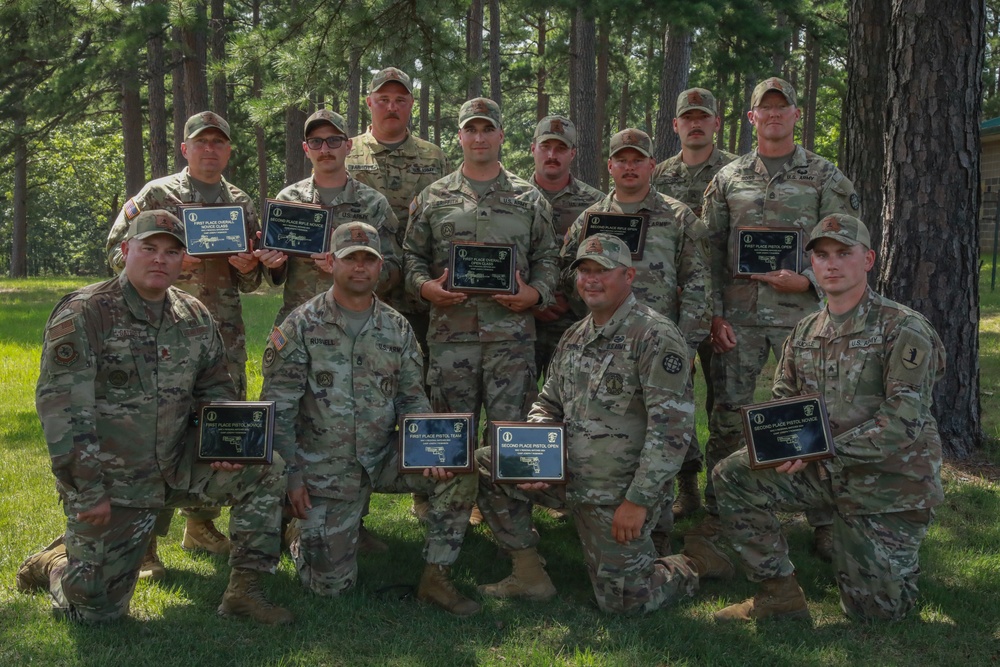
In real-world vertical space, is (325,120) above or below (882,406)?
above

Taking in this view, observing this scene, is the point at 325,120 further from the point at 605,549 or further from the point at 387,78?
the point at 605,549

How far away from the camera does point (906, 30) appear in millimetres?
6695

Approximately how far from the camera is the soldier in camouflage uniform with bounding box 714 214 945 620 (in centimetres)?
444

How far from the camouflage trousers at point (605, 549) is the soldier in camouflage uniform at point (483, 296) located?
79 centimetres

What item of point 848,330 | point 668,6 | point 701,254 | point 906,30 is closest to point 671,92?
point 668,6

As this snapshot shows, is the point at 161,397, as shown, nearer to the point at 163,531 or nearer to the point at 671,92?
the point at 163,531

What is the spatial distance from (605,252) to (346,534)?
2.14 m

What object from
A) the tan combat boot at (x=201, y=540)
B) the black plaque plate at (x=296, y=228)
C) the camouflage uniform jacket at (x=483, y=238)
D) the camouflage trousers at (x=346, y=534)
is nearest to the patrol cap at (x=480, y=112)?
the camouflage uniform jacket at (x=483, y=238)

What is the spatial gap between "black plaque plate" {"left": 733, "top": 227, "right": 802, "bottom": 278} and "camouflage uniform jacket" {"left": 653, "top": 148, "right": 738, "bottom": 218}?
86 cm

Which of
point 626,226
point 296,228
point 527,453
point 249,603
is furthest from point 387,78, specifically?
point 249,603

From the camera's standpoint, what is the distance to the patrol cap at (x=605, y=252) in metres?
A: 4.76

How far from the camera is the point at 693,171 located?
668 cm

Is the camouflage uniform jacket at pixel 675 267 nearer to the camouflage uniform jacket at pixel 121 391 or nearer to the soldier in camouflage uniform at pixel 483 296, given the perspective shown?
the soldier in camouflage uniform at pixel 483 296

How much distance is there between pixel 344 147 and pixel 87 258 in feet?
173
